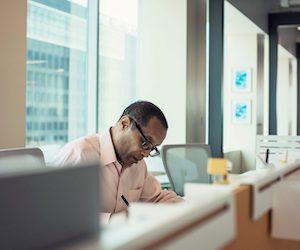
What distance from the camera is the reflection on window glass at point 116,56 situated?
13.6 ft

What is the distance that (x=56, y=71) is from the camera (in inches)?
143

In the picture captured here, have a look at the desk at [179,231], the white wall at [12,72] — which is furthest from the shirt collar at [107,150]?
the desk at [179,231]

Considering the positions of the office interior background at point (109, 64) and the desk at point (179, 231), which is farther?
the office interior background at point (109, 64)

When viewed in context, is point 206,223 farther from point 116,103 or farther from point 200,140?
point 200,140

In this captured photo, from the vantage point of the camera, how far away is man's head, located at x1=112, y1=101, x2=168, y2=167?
2.22 meters

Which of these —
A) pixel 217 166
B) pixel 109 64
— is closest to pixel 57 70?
pixel 109 64

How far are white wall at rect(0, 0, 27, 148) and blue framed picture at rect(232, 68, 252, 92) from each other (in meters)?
4.63

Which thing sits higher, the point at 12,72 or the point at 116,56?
the point at 116,56

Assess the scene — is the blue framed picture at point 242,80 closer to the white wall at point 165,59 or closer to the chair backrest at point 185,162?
the white wall at point 165,59

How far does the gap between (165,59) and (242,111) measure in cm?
245

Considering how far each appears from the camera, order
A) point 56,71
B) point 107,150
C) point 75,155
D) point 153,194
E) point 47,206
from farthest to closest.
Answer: point 56,71 < point 153,194 < point 107,150 < point 75,155 < point 47,206

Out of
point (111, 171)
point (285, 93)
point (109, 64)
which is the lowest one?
point (111, 171)

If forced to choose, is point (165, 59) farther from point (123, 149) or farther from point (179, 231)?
point (179, 231)

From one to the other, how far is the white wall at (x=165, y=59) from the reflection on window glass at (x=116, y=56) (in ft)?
0.31
